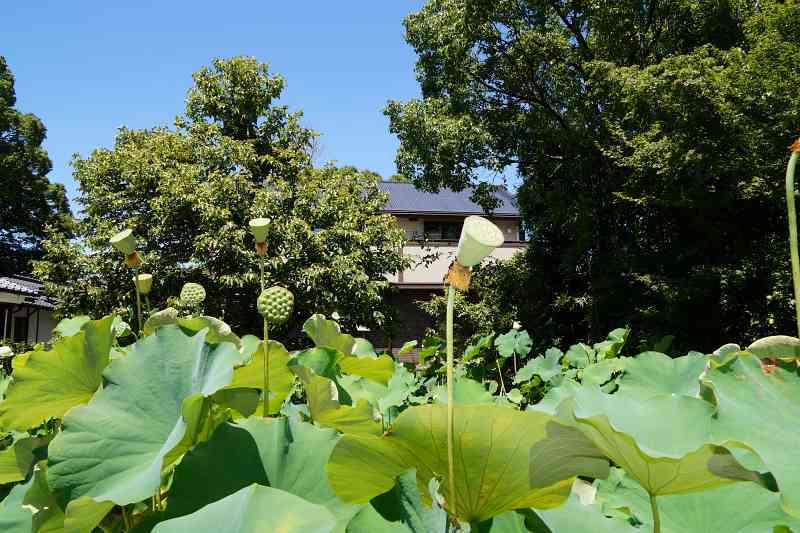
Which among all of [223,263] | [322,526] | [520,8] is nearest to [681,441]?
[322,526]

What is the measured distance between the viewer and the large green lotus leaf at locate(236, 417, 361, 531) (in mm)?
432

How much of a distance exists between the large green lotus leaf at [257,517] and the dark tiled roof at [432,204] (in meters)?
12.7

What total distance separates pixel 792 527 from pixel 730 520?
0.17 ft

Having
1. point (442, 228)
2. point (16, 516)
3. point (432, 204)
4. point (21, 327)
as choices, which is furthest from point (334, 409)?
point (432, 204)

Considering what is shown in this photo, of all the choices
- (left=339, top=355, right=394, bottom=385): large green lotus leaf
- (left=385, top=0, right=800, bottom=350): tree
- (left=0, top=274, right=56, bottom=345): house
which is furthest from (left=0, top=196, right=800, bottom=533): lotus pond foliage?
(left=0, top=274, right=56, bottom=345): house

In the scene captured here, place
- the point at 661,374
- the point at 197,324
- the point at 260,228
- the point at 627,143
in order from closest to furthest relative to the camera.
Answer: the point at 260,228, the point at 197,324, the point at 661,374, the point at 627,143

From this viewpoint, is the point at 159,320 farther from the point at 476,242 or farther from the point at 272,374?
the point at 476,242

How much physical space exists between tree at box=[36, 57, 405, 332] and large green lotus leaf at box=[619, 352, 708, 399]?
6629 millimetres

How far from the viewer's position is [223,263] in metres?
7.72

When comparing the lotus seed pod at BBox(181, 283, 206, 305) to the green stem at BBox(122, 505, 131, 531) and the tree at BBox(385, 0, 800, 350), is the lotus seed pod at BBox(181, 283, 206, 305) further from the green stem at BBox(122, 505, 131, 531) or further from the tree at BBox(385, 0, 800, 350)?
the tree at BBox(385, 0, 800, 350)

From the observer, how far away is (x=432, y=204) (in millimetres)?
14281

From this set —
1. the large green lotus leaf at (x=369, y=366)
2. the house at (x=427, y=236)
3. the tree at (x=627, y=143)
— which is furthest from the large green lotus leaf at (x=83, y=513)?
the house at (x=427, y=236)

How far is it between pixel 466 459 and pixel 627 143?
21.2ft

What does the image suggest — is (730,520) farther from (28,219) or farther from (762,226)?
(28,219)
